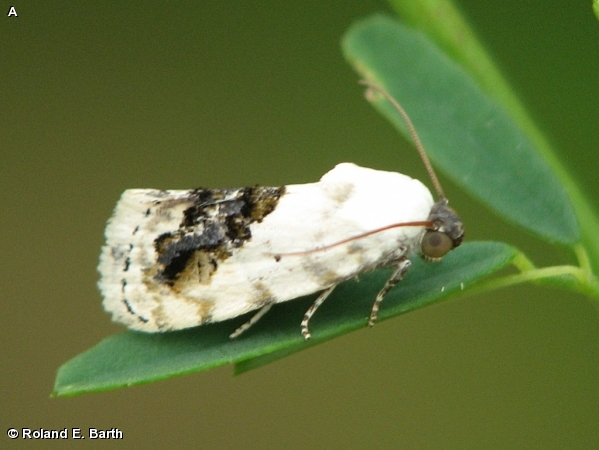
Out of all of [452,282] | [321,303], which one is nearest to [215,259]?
[321,303]

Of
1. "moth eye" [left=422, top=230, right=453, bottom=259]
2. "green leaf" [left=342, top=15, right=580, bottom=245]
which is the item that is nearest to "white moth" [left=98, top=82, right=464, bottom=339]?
"moth eye" [left=422, top=230, right=453, bottom=259]

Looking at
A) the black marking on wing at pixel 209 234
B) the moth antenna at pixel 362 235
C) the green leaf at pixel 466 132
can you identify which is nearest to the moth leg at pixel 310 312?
the moth antenna at pixel 362 235

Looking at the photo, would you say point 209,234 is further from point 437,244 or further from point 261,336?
point 437,244

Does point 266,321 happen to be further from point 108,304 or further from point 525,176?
point 525,176

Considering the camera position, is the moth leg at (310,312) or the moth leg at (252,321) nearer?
the moth leg at (310,312)

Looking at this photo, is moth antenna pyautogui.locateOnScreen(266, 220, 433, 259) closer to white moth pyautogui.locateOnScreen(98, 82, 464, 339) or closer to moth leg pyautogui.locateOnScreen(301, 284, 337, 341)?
white moth pyautogui.locateOnScreen(98, 82, 464, 339)

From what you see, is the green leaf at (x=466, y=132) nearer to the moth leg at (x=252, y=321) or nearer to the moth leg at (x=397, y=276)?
the moth leg at (x=397, y=276)

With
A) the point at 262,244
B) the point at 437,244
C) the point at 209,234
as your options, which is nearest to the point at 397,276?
the point at 437,244
